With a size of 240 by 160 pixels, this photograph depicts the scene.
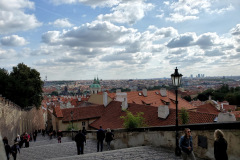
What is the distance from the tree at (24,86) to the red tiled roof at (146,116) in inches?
567

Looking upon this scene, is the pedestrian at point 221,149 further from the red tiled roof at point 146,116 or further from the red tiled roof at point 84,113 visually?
the red tiled roof at point 84,113

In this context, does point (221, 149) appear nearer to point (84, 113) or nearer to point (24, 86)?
point (84, 113)

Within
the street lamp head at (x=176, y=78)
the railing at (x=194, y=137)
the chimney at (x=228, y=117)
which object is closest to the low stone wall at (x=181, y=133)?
the railing at (x=194, y=137)

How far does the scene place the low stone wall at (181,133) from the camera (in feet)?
18.2

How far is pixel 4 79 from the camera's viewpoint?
3319 centimetres

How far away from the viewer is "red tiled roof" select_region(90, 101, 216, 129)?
1499 cm

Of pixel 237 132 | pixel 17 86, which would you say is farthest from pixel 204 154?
pixel 17 86

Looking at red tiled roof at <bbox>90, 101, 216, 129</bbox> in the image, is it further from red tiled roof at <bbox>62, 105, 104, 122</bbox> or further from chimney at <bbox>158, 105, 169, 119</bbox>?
red tiled roof at <bbox>62, 105, 104, 122</bbox>

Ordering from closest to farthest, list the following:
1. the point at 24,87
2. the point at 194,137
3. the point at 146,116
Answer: the point at 194,137 → the point at 146,116 → the point at 24,87

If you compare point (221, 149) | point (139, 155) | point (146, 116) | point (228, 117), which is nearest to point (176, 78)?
point (228, 117)

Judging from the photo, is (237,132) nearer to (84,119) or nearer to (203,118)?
(203,118)

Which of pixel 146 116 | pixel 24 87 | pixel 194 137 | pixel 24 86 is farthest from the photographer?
pixel 24 86

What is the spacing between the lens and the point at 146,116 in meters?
18.9

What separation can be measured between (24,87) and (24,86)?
1.74 feet
